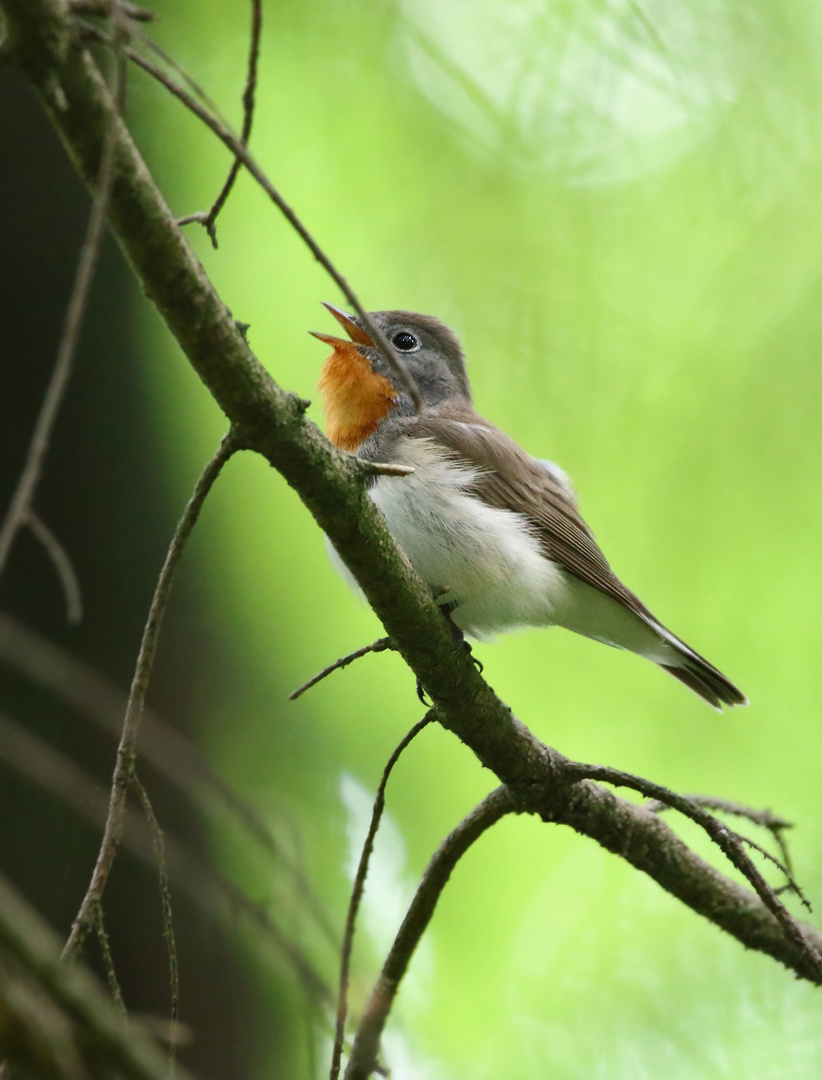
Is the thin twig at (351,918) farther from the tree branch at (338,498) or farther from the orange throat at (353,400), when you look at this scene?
the orange throat at (353,400)

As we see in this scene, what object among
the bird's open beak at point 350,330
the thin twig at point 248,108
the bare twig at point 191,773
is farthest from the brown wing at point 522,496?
the bare twig at point 191,773

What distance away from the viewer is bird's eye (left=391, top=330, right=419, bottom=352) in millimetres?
5453

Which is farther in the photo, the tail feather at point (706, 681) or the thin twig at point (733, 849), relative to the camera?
the tail feather at point (706, 681)

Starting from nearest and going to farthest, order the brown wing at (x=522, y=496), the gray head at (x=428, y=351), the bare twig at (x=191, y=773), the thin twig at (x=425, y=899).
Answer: the bare twig at (x=191, y=773)
the thin twig at (x=425, y=899)
the brown wing at (x=522, y=496)
the gray head at (x=428, y=351)

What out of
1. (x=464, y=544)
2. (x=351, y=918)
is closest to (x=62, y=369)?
(x=351, y=918)

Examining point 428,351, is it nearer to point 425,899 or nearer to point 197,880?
point 425,899

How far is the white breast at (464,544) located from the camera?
4070 mm

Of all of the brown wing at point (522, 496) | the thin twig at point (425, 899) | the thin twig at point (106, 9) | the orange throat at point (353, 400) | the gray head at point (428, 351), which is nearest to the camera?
the thin twig at point (106, 9)

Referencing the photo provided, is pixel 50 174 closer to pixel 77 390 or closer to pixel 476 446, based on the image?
pixel 77 390

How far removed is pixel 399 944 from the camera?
119 inches

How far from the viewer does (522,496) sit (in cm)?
467

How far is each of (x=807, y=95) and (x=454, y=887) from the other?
216 inches

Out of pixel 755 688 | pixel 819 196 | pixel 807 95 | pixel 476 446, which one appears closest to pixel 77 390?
pixel 476 446

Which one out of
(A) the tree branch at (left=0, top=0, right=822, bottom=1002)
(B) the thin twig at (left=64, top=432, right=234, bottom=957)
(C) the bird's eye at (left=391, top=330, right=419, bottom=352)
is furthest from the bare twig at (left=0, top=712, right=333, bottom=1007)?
(C) the bird's eye at (left=391, top=330, right=419, bottom=352)
